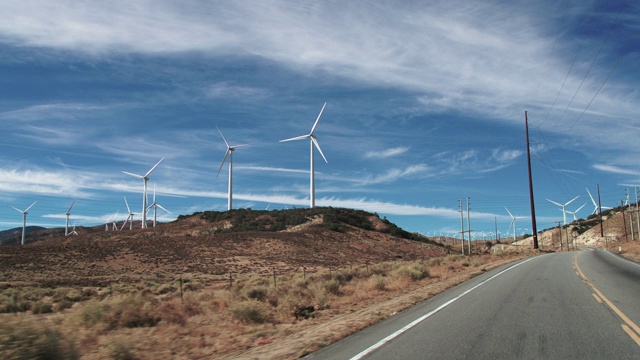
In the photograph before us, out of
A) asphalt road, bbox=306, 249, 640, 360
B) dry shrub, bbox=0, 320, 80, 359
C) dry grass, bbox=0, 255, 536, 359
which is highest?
dry shrub, bbox=0, 320, 80, 359

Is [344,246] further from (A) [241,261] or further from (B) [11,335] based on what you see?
(B) [11,335]

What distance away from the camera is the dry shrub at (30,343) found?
7.50m

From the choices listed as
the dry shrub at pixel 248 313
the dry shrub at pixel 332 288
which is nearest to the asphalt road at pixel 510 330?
the dry shrub at pixel 248 313

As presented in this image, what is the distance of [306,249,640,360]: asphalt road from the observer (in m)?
7.83

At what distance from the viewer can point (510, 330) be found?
9.54 metres

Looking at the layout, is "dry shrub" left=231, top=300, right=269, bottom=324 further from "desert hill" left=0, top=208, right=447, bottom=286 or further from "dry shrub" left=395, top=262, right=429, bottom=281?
"desert hill" left=0, top=208, right=447, bottom=286

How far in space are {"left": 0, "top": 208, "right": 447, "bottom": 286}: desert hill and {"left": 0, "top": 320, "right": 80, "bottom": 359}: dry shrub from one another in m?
33.0

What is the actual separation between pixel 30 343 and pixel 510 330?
912 centimetres

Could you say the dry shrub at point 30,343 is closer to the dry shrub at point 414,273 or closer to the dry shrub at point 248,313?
the dry shrub at point 248,313

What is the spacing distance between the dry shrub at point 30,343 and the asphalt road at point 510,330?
14.9 ft

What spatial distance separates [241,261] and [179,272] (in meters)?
11.0

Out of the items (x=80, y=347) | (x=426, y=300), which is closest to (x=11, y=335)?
(x=80, y=347)

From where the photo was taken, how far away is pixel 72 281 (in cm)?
3959

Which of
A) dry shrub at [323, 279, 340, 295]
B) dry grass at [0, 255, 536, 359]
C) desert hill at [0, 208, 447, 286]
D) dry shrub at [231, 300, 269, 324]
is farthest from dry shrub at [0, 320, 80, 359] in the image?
desert hill at [0, 208, 447, 286]
